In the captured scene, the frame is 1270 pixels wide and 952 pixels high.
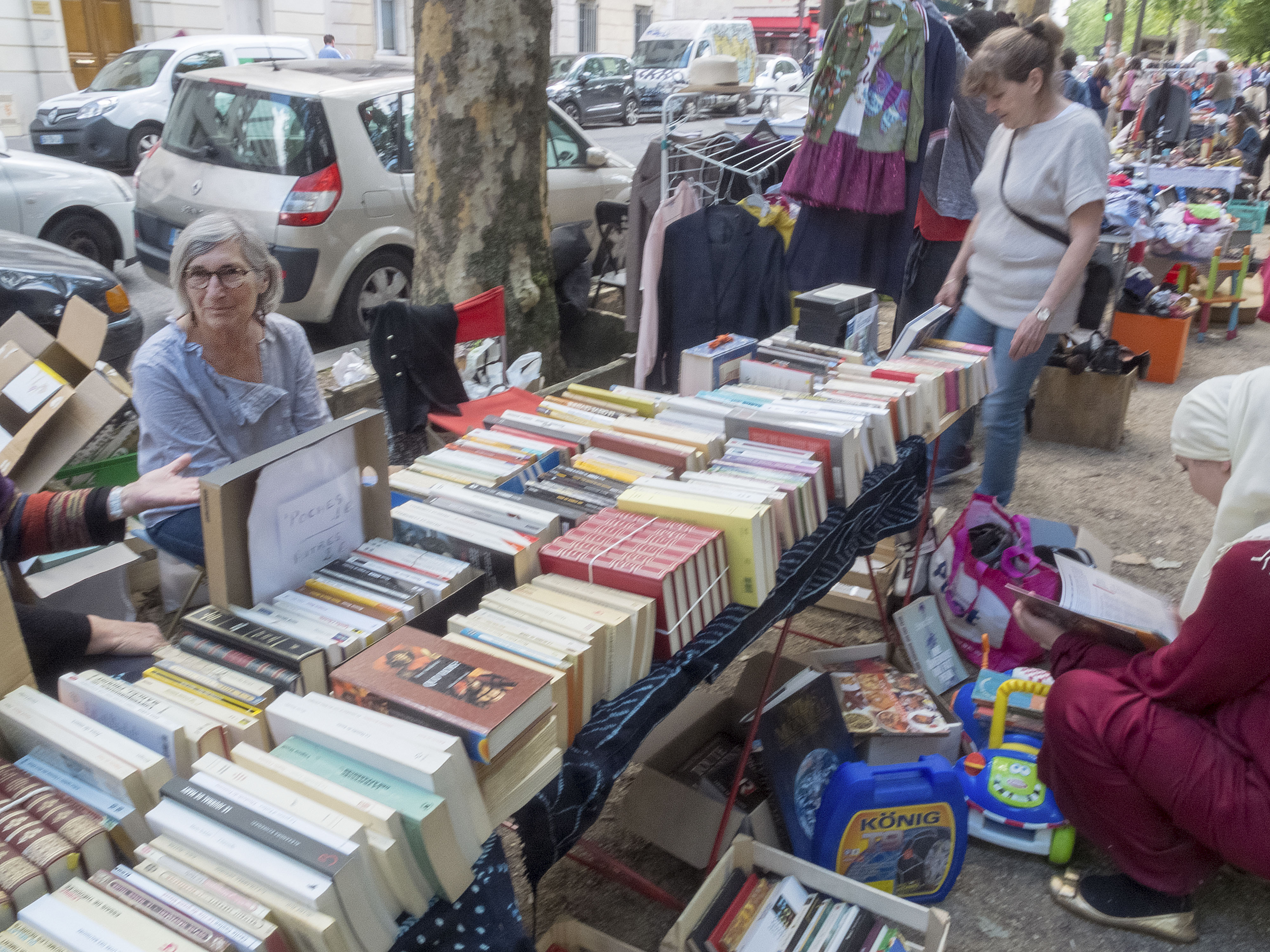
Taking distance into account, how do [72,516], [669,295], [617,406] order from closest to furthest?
[72,516]
[617,406]
[669,295]

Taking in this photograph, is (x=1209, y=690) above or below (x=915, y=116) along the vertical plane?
below

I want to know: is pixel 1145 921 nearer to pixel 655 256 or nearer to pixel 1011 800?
pixel 1011 800

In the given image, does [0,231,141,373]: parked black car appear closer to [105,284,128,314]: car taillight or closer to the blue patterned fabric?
[105,284,128,314]: car taillight

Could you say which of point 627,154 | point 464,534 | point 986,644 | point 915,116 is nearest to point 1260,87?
point 627,154

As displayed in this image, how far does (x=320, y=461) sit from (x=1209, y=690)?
1.90 meters

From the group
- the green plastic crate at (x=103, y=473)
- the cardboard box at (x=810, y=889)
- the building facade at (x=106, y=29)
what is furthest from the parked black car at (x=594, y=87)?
the cardboard box at (x=810, y=889)

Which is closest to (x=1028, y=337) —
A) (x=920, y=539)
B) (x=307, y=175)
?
(x=920, y=539)

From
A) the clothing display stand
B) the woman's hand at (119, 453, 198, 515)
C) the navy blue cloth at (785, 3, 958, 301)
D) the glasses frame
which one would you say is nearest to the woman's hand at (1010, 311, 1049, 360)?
the clothing display stand

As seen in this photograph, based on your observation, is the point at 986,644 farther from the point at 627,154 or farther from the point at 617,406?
the point at 627,154

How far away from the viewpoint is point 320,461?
70.4 inches

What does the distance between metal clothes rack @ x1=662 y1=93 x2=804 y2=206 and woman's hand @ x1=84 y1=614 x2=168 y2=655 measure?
3080 mm

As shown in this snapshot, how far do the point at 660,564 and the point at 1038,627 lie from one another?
4.31 feet

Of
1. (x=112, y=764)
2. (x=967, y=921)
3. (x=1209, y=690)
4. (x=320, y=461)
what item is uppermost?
(x=320, y=461)

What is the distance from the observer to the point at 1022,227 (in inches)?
144
